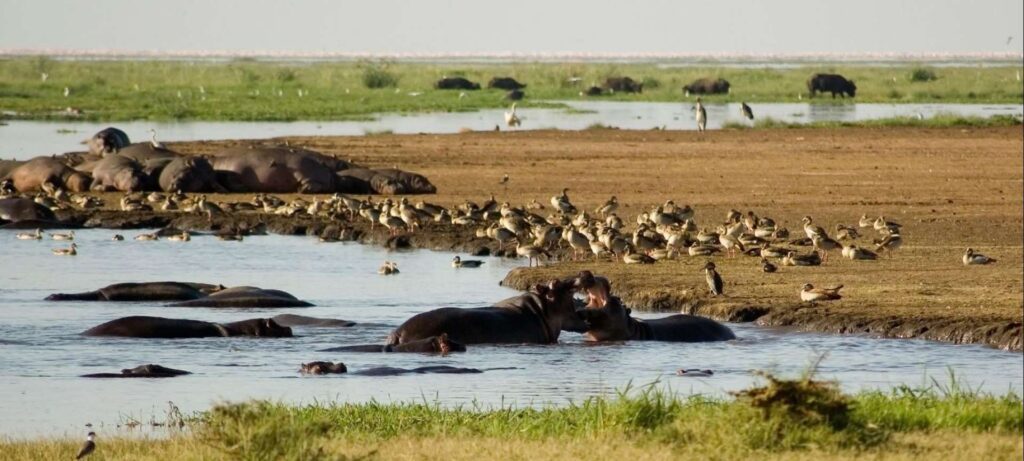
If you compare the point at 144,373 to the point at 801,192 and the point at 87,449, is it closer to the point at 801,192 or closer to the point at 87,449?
the point at 87,449

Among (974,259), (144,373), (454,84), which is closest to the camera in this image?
(144,373)

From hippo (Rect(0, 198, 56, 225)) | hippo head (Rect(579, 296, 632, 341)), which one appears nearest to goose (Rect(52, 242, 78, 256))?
hippo (Rect(0, 198, 56, 225))

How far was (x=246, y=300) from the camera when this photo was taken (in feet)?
48.7

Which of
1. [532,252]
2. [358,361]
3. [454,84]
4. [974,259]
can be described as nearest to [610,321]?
[358,361]

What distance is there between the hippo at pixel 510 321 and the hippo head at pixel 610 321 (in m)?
0.16

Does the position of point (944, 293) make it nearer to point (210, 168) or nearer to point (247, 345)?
point (247, 345)

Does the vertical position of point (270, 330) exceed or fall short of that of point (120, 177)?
it falls short

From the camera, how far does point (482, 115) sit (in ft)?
169

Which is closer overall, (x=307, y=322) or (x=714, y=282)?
(x=307, y=322)

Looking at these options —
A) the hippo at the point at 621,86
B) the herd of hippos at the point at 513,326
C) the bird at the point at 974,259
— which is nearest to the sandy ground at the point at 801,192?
the bird at the point at 974,259

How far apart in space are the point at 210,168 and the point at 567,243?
27.7 feet

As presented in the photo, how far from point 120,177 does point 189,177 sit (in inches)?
44.7

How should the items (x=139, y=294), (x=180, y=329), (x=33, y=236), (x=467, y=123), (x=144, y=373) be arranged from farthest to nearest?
(x=467, y=123) < (x=33, y=236) < (x=139, y=294) < (x=180, y=329) < (x=144, y=373)

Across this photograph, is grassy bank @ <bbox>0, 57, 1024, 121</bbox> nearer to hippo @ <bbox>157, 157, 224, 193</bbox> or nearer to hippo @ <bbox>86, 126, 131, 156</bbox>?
hippo @ <bbox>86, 126, 131, 156</bbox>
